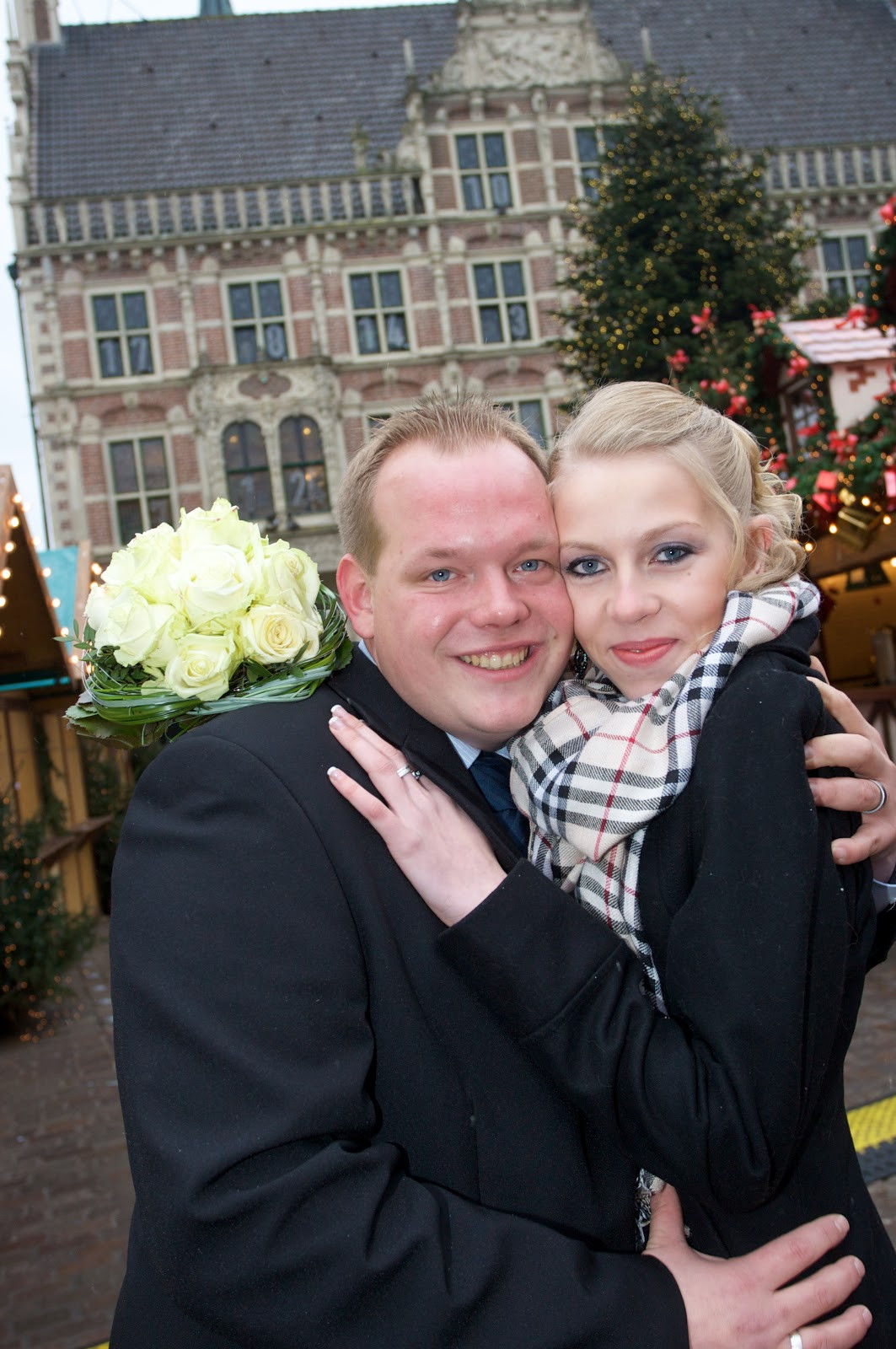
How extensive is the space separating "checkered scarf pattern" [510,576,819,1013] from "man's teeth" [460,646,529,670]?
14 cm

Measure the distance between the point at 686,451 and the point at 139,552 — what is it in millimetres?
928

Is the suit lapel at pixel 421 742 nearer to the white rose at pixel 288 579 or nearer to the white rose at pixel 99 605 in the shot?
the white rose at pixel 288 579

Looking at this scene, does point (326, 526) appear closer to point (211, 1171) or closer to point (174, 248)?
point (174, 248)

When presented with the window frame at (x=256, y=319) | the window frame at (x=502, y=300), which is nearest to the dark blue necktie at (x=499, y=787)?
the window frame at (x=256, y=319)

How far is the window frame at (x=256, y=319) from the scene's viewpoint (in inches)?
846

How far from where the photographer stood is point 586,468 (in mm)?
1748

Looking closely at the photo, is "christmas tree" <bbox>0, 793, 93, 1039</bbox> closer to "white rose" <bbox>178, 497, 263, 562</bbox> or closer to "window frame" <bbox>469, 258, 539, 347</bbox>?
"white rose" <bbox>178, 497, 263, 562</bbox>

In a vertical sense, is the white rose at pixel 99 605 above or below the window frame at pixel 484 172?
below

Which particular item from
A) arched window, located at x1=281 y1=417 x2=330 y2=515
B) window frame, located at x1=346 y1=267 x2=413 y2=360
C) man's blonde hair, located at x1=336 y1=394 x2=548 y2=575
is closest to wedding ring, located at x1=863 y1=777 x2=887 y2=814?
man's blonde hair, located at x1=336 y1=394 x2=548 y2=575

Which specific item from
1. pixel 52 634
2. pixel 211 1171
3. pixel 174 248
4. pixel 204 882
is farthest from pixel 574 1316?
pixel 174 248

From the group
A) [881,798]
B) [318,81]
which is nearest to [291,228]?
[318,81]

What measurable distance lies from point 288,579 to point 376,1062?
808 mm

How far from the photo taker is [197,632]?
175 cm

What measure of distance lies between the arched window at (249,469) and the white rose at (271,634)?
19955 millimetres
